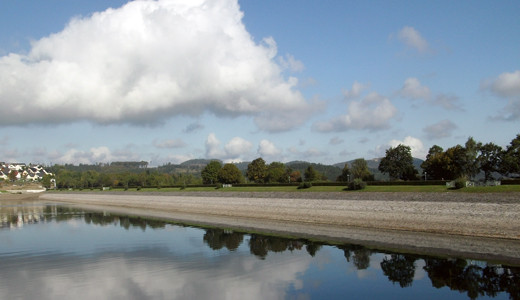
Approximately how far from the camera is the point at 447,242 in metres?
27.7

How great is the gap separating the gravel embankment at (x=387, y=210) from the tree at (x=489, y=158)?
31.9 meters

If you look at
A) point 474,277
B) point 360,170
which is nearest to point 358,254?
point 474,277

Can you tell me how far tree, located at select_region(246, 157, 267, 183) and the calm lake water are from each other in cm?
7732

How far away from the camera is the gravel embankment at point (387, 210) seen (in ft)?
93.7

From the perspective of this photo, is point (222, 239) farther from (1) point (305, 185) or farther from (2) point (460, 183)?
(2) point (460, 183)

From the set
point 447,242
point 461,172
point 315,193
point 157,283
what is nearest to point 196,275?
point 157,283

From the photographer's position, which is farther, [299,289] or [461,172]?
[461,172]

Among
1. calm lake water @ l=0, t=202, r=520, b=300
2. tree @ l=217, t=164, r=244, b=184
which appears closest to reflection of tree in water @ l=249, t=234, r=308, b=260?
calm lake water @ l=0, t=202, r=520, b=300

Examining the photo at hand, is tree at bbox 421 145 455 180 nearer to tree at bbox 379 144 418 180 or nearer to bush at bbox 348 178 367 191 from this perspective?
tree at bbox 379 144 418 180

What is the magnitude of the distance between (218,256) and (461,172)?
51.2 meters

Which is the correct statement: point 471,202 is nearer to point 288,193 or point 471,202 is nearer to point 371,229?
point 371,229

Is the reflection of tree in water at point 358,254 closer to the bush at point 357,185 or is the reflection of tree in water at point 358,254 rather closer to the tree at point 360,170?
the bush at point 357,185

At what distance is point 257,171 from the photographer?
366 feet

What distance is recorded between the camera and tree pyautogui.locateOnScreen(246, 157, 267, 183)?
111062mm
